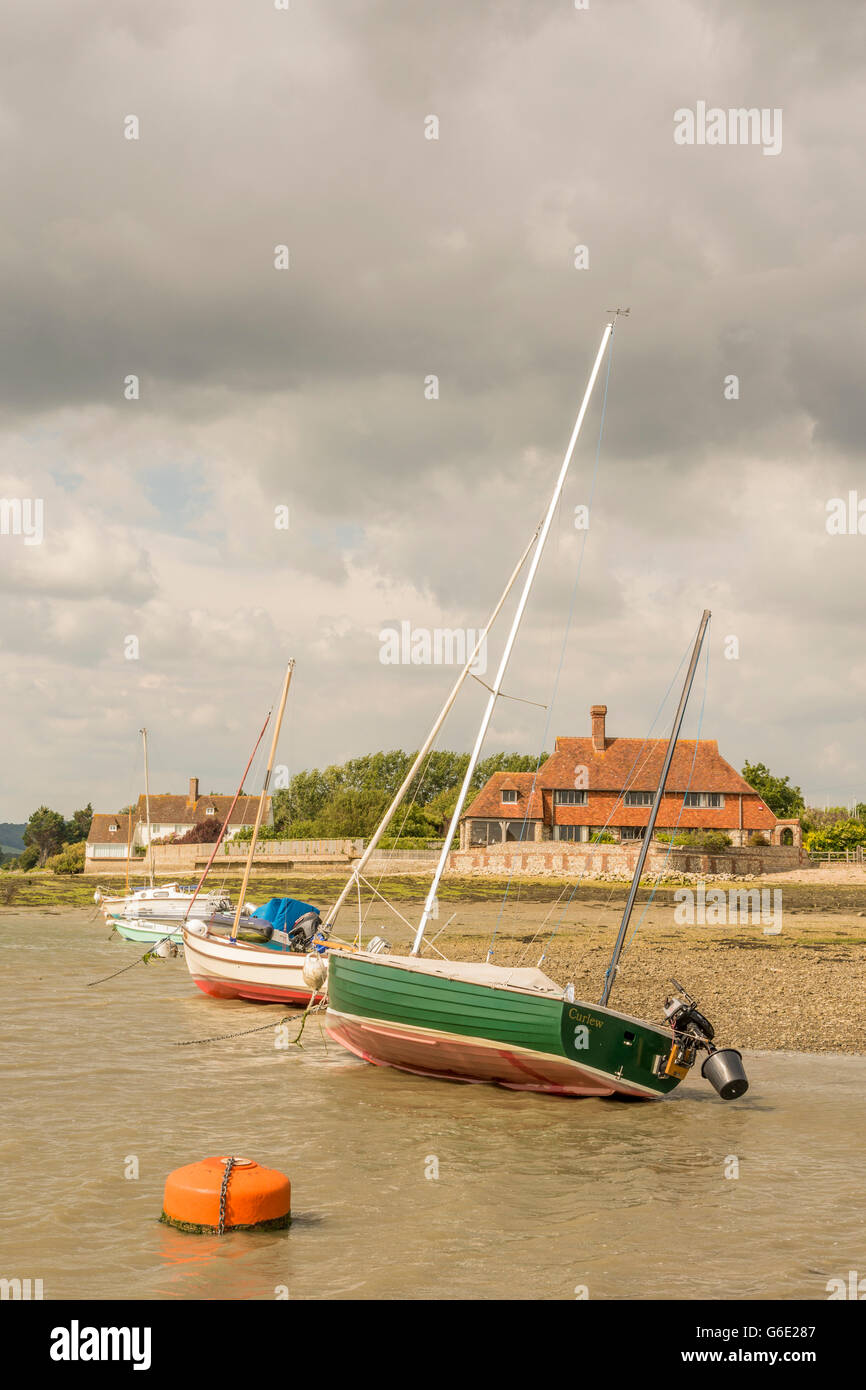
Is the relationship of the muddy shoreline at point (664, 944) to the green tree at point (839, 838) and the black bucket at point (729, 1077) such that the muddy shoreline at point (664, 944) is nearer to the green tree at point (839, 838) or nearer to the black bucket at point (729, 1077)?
the black bucket at point (729, 1077)

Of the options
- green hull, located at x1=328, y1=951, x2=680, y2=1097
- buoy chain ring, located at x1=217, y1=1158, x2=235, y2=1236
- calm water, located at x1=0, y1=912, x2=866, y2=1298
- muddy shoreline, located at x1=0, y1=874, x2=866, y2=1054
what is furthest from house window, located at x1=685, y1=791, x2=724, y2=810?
buoy chain ring, located at x1=217, y1=1158, x2=235, y2=1236

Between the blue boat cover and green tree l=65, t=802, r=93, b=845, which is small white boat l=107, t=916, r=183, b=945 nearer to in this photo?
the blue boat cover

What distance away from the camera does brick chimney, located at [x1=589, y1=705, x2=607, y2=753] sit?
8475cm

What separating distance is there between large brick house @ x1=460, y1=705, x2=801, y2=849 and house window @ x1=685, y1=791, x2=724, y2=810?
71 mm

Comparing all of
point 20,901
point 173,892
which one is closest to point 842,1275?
point 173,892

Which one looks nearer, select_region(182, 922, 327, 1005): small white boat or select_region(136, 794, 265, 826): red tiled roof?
select_region(182, 922, 327, 1005): small white boat

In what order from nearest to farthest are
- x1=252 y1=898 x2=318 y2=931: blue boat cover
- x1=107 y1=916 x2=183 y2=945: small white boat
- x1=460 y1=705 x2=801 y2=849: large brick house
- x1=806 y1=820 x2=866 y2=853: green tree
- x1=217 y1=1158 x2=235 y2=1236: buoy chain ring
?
1. x1=217 y1=1158 x2=235 y2=1236: buoy chain ring
2. x1=252 y1=898 x2=318 y2=931: blue boat cover
3. x1=107 y1=916 x2=183 y2=945: small white boat
4. x1=806 y1=820 x2=866 y2=853: green tree
5. x1=460 y1=705 x2=801 y2=849: large brick house

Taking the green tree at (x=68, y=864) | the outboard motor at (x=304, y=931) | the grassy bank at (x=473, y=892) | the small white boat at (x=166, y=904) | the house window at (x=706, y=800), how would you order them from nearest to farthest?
the outboard motor at (x=304, y=931) < the small white boat at (x=166, y=904) < the grassy bank at (x=473, y=892) < the house window at (x=706, y=800) < the green tree at (x=68, y=864)

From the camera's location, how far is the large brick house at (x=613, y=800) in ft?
259

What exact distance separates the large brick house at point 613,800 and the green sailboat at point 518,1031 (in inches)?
2412

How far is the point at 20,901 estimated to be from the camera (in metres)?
64.7

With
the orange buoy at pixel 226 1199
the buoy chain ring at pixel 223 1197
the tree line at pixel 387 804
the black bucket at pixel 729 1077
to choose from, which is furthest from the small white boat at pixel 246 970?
the tree line at pixel 387 804

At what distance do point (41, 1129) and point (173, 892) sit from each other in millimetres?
35782
